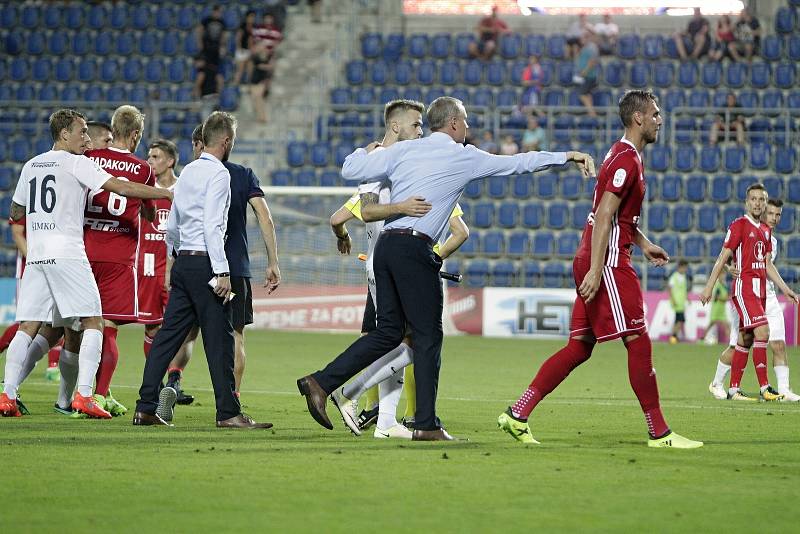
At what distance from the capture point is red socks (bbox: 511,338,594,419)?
27.4 ft

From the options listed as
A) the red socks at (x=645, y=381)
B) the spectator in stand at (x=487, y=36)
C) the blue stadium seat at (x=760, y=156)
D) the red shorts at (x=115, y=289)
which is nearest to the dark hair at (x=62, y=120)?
the red shorts at (x=115, y=289)

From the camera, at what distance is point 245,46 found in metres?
30.0

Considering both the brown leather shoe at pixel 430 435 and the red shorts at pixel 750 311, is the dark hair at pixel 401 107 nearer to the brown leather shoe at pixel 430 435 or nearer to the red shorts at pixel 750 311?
the brown leather shoe at pixel 430 435

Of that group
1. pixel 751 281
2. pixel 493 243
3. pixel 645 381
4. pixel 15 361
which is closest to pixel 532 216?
pixel 493 243

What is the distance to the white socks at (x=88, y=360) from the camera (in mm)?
9477

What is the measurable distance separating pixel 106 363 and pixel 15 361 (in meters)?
0.86

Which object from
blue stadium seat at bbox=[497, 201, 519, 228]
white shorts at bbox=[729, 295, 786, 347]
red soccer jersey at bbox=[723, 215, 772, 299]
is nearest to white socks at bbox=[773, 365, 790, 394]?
white shorts at bbox=[729, 295, 786, 347]

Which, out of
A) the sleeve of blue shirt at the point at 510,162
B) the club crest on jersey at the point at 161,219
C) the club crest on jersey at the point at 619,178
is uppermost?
the sleeve of blue shirt at the point at 510,162

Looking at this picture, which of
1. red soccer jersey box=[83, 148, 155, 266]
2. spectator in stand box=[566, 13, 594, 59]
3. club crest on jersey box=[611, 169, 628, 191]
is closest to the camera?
club crest on jersey box=[611, 169, 628, 191]

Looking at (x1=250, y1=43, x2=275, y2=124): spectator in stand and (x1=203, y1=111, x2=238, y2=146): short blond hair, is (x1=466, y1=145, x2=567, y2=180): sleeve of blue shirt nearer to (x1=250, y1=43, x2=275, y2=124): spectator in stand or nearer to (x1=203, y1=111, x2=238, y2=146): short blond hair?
(x1=203, y1=111, x2=238, y2=146): short blond hair

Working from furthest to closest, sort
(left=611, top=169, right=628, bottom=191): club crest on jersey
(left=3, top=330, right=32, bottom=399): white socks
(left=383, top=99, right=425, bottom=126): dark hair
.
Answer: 1. (left=3, top=330, right=32, bottom=399): white socks
2. (left=383, top=99, right=425, bottom=126): dark hair
3. (left=611, top=169, right=628, bottom=191): club crest on jersey

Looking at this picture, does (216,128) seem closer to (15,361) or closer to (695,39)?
(15,361)

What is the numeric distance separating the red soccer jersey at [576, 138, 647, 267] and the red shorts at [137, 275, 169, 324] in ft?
14.9

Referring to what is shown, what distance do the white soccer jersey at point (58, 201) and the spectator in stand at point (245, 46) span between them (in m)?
20.8
